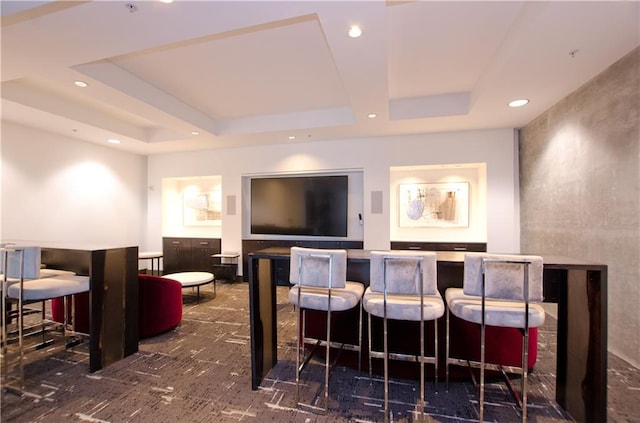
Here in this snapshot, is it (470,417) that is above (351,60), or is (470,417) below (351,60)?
below

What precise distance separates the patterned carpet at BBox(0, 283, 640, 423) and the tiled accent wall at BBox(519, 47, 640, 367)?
2.30 feet

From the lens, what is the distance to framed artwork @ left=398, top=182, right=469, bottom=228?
5155 millimetres

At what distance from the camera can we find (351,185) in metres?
5.56

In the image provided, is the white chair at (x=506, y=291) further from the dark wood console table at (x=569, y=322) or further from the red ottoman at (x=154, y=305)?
the red ottoman at (x=154, y=305)

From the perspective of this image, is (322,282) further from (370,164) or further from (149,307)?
(370,164)

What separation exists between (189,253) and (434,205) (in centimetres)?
525

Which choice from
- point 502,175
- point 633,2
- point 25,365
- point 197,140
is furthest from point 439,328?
point 197,140

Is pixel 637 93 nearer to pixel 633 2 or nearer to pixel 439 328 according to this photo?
pixel 633 2

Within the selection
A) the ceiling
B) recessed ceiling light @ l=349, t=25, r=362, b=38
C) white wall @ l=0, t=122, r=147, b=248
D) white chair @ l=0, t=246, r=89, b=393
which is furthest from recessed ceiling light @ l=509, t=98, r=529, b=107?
white wall @ l=0, t=122, r=147, b=248

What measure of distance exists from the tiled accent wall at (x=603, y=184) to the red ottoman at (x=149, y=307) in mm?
4660

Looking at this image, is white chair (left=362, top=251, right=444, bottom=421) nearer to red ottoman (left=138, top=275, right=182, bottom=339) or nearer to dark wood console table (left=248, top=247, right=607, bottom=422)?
dark wood console table (left=248, top=247, right=607, bottom=422)

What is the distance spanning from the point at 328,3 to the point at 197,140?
416 cm

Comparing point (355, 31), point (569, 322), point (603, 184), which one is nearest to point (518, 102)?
point (603, 184)

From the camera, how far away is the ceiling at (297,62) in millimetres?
2076
